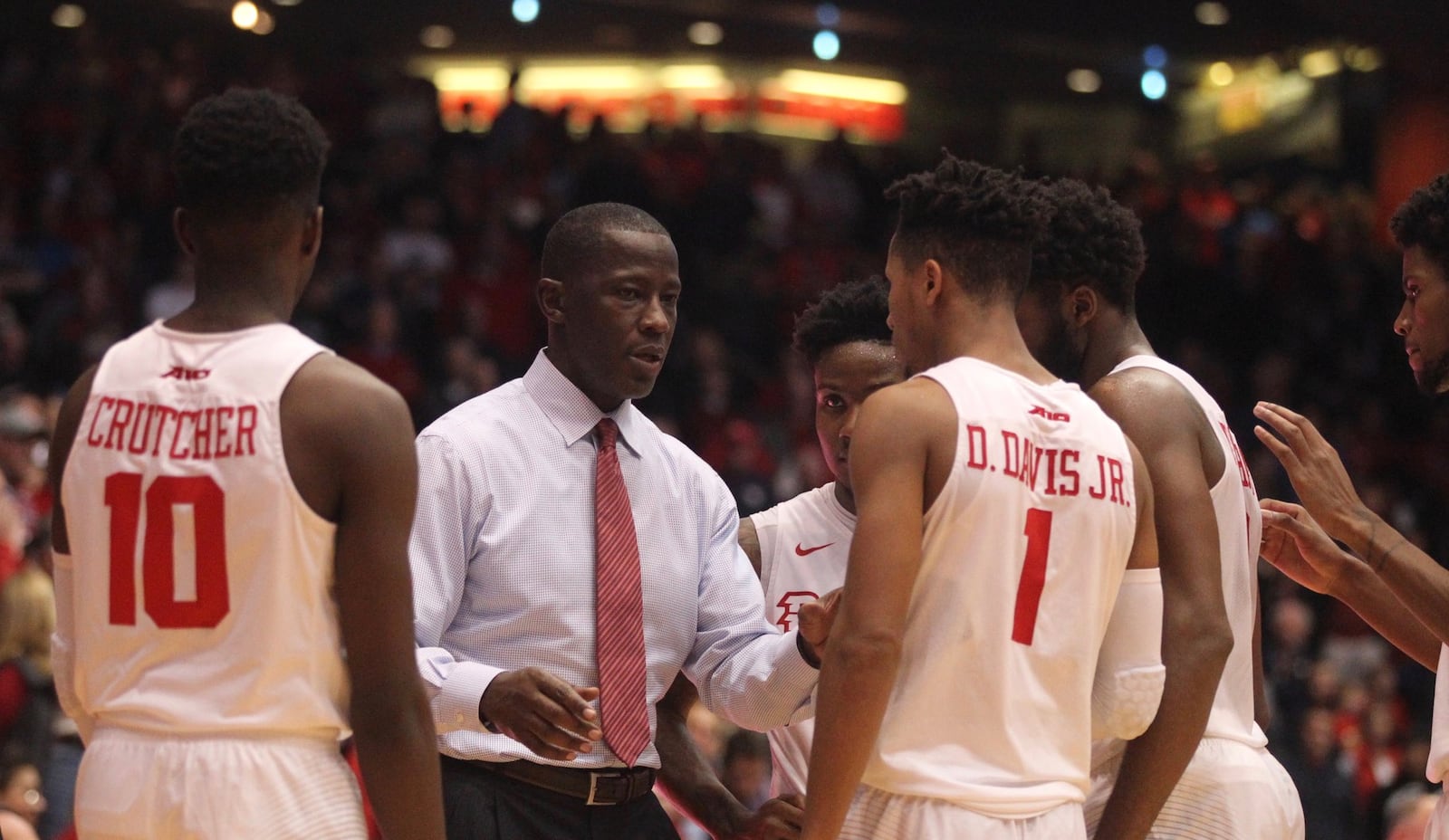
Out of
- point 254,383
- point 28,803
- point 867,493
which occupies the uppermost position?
point 254,383

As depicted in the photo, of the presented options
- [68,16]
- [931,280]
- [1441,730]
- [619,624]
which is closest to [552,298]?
[619,624]

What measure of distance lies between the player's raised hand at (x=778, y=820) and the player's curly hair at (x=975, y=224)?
1283 mm

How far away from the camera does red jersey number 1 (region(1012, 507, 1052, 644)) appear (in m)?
3.18

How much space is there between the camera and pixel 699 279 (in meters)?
13.7

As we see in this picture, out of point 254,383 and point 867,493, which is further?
point 867,493

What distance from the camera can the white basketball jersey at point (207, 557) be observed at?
281 cm

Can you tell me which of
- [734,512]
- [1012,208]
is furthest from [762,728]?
[1012,208]

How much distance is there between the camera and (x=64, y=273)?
37.8 feet

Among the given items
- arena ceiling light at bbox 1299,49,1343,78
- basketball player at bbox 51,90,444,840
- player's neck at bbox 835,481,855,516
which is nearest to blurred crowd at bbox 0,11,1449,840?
arena ceiling light at bbox 1299,49,1343,78

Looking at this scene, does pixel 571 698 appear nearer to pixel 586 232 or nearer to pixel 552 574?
pixel 552 574

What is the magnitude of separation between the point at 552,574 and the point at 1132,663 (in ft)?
4.13

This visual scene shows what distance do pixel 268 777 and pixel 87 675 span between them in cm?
39

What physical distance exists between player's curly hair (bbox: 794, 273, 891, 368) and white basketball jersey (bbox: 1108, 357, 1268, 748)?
2.57 feet

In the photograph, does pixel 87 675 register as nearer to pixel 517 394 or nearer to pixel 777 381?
pixel 517 394
